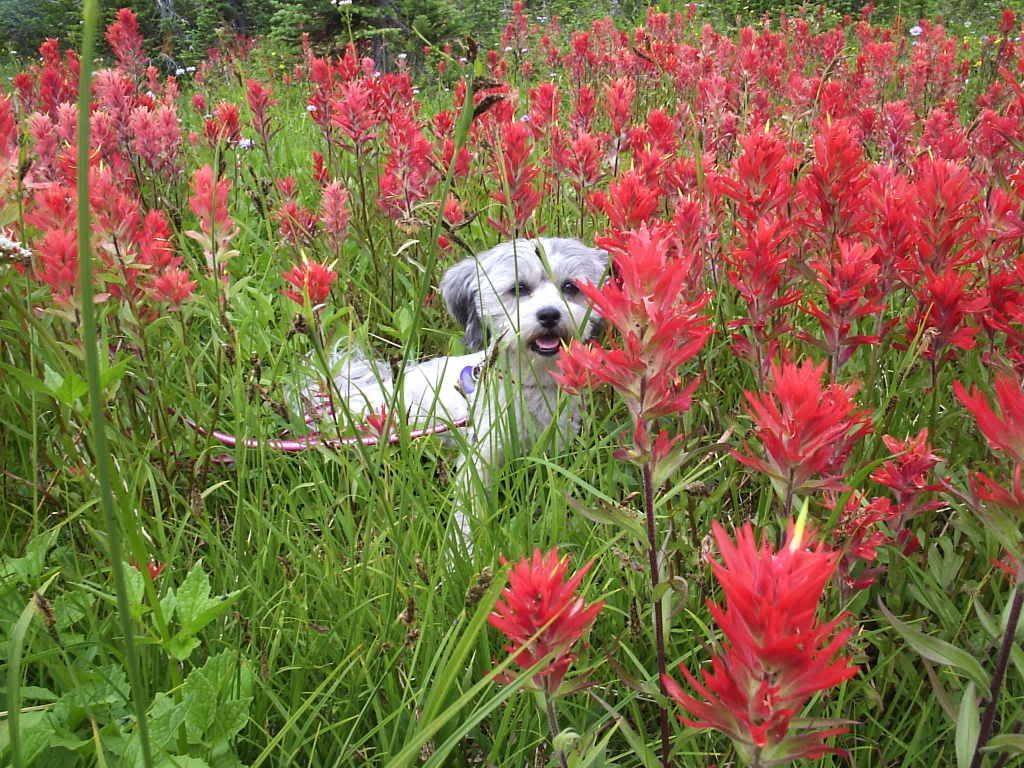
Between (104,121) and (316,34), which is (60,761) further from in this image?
(316,34)

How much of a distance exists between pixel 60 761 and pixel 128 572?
0.25 meters

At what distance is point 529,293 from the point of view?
3131mm

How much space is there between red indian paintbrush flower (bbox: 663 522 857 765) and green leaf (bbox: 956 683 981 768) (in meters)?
0.28

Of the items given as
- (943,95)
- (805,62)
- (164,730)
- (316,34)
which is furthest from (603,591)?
(316,34)

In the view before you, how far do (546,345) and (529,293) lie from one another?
0.39m

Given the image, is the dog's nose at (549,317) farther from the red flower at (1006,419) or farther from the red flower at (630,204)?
the red flower at (1006,419)

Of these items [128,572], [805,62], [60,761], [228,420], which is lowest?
[228,420]

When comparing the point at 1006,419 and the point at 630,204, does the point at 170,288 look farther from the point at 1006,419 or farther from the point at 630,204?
the point at 1006,419

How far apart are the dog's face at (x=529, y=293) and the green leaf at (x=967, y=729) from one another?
1930 mm

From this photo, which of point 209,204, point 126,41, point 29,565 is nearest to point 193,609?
point 29,565

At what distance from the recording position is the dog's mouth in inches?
109

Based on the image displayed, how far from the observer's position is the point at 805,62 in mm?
6160

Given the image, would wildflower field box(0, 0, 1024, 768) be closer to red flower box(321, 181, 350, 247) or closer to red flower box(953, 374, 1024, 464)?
red flower box(953, 374, 1024, 464)

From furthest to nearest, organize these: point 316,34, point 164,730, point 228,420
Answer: point 316,34, point 228,420, point 164,730
